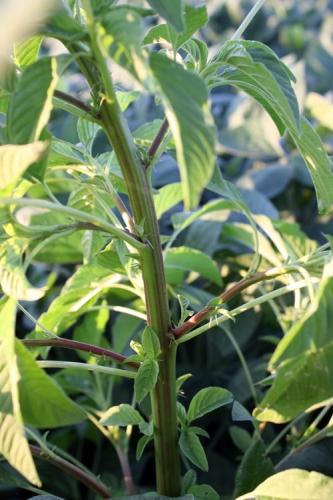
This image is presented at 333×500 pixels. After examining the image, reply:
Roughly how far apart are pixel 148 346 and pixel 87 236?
114 millimetres

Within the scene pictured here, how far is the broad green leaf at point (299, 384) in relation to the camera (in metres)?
0.23

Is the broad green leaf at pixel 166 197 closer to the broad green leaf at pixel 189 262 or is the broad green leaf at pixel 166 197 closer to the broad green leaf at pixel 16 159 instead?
the broad green leaf at pixel 189 262

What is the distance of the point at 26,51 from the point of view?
11.5 inches

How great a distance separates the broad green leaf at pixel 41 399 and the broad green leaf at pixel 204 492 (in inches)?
6.0

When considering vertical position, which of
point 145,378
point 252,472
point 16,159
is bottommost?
point 252,472

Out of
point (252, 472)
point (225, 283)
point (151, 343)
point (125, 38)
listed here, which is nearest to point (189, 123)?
point (125, 38)

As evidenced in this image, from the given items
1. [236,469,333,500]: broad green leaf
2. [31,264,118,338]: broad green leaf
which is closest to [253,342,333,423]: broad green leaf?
[236,469,333,500]: broad green leaf

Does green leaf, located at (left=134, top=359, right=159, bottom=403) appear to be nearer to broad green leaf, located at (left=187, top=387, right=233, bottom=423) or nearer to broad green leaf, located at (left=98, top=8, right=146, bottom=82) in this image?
broad green leaf, located at (left=187, top=387, right=233, bottom=423)

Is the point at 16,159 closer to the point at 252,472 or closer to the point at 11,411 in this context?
the point at 11,411

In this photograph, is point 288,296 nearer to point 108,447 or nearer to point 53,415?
point 108,447

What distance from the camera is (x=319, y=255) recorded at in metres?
0.30

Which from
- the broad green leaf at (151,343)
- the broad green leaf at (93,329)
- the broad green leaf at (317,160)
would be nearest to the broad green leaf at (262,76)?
the broad green leaf at (317,160)

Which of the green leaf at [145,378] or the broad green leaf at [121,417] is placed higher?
the green leaf at [145,378]

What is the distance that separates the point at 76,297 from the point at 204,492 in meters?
0.16
